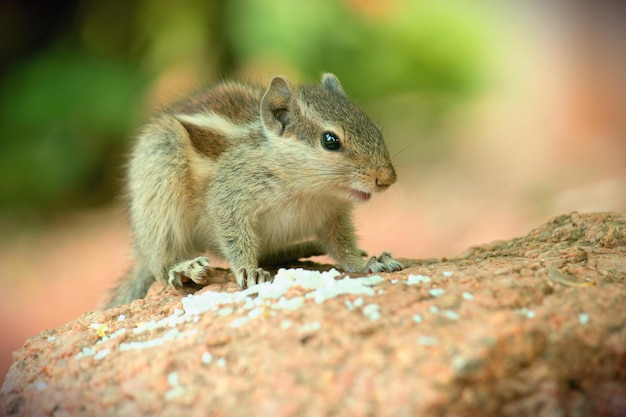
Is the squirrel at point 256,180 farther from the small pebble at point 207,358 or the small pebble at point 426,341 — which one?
the small pebble at point 426,341

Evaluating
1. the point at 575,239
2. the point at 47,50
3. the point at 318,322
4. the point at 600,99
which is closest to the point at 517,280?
the point at 318,322

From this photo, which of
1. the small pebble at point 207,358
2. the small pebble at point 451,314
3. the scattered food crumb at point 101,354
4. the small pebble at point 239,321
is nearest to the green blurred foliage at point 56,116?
the scattered food crumb at point 101,354

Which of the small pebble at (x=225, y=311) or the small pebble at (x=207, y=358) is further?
the small pebble at (x=225, y=311)

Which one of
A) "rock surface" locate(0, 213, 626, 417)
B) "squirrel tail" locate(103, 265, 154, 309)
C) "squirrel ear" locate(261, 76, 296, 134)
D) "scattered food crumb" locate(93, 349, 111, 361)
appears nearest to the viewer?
"rock surface" locate(0, 213, 626, 417)

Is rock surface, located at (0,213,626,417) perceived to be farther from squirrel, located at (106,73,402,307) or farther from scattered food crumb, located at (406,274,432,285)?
squirrel, located at (106,73,402,307)

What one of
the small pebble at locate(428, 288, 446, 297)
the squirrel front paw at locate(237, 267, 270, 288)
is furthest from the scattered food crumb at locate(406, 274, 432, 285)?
the squirrel front paw at locate(237, 267, 270, 288)

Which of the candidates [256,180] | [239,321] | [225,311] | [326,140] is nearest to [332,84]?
[326,140]
